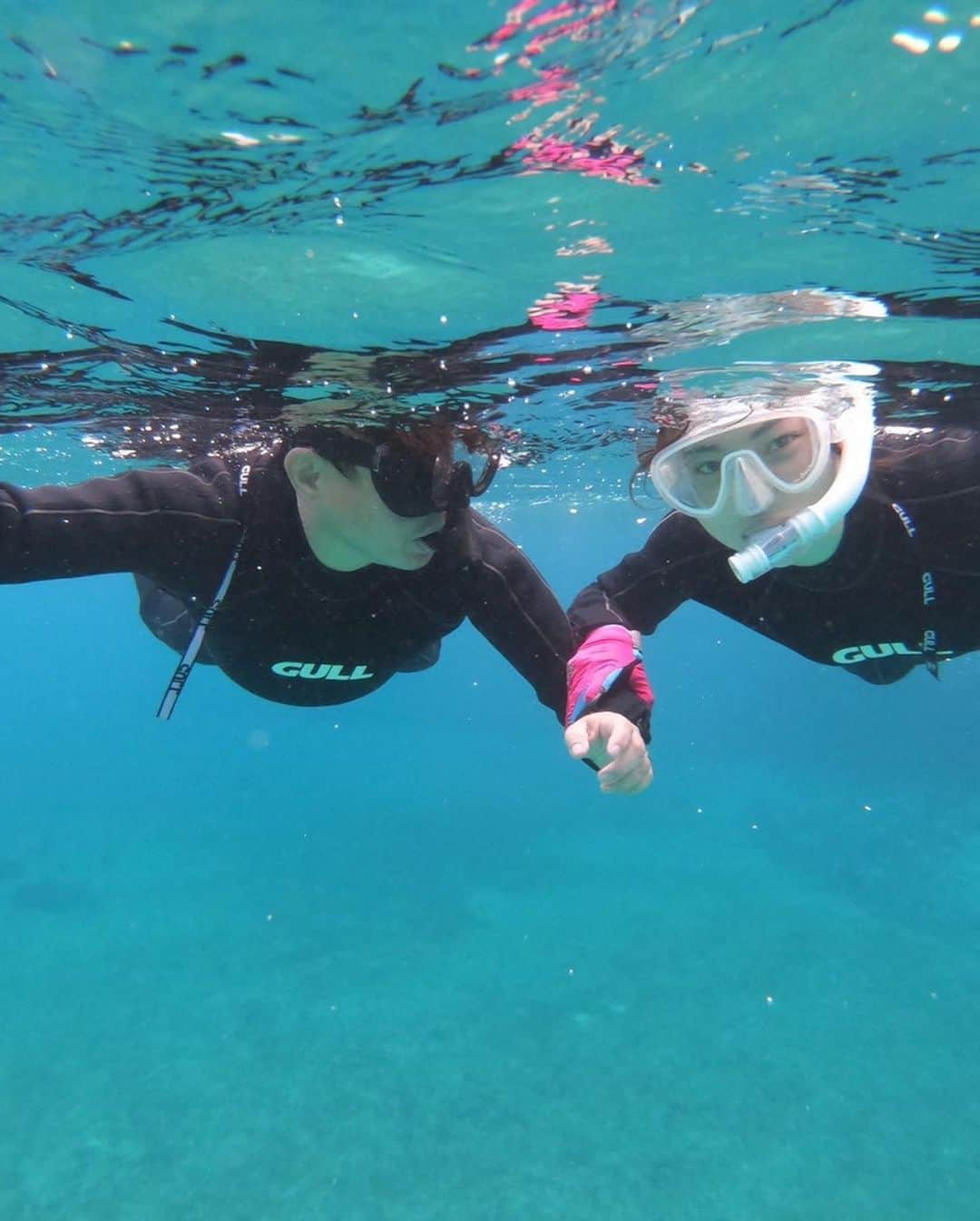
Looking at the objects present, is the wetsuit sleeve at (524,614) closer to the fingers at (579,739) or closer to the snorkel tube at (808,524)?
the fingers at (579,739)

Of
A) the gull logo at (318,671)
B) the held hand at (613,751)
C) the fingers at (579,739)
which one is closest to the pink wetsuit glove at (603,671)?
the fingers at (579,739)

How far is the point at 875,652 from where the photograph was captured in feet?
20.5

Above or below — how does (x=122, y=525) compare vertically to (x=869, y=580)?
above

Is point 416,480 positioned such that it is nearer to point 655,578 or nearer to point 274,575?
point 274,575

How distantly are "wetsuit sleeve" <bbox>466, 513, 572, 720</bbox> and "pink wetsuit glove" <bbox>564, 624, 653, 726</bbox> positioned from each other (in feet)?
1.12

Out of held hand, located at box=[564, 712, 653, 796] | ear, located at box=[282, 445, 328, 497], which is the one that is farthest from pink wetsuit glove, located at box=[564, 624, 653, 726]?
ear, located at box=[282, 445, 328, 497]

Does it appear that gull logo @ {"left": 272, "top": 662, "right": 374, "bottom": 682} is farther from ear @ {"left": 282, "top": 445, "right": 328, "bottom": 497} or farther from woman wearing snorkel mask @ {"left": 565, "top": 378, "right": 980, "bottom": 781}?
woman wearing snorkel mask @ {"left": 565, "top": 378, "right": 980, "bottom": 781}

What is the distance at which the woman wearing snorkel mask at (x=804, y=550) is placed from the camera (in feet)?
15.8

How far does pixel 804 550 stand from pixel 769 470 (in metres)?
0.61

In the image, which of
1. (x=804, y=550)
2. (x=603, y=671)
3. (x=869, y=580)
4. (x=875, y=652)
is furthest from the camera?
(x=875, y=652)

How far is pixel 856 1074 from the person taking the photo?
1162 centimetres

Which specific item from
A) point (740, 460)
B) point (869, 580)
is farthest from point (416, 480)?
point (869, 580)

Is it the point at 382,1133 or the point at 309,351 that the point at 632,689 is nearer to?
the point at 309,351

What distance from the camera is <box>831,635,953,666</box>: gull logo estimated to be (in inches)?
240
